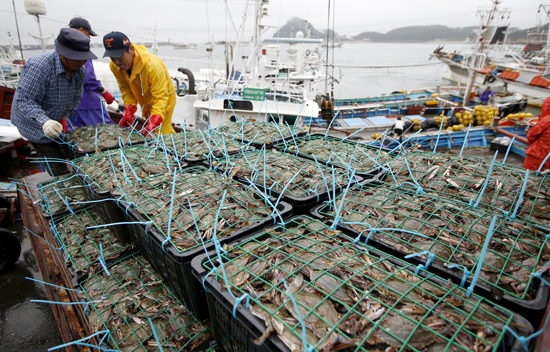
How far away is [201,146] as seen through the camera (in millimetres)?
2855

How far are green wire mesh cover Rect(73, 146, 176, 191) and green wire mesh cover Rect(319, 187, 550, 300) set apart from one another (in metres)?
1.50

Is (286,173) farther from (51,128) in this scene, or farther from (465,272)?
(51,128)

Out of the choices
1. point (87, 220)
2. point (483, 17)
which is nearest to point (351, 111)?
point (483, 17)

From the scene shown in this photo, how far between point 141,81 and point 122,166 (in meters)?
1.68

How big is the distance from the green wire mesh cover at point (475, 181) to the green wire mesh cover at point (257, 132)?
135 cm

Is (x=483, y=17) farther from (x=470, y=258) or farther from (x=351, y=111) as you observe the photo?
(x=470, y=258)

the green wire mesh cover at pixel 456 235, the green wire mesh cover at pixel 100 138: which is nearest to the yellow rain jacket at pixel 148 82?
the green wire mesh cover at pixel 100 138

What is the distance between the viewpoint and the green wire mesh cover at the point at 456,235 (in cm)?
127

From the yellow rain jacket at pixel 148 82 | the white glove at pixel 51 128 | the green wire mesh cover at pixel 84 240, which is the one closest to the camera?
the green wire mesh cover at pixel 84 240

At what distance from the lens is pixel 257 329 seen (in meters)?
1.04

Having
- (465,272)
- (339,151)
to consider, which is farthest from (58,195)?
(465,272)

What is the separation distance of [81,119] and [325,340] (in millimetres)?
4294

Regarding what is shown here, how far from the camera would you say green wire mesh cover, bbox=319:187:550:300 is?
127 cm

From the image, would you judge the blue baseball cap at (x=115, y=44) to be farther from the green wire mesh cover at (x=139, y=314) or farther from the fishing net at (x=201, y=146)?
the green wire mesh cover at (x=139, y=314)
